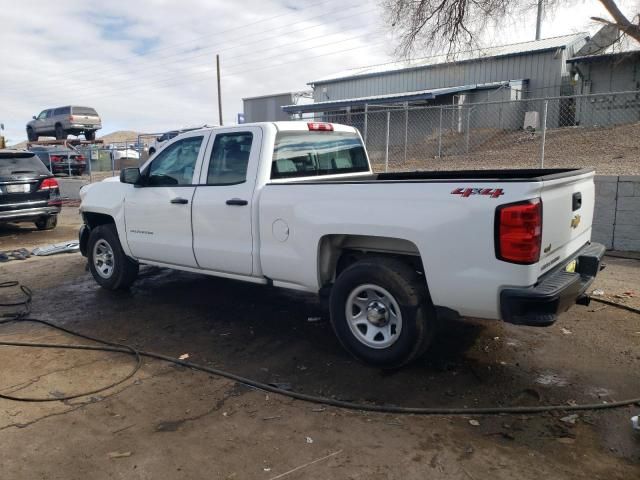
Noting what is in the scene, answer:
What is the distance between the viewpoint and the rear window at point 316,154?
509 cm

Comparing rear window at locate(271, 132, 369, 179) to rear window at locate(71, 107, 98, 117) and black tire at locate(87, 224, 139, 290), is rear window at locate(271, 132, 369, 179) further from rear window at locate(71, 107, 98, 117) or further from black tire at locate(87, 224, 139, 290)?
rear window at locate(71, 107, 98, 117)

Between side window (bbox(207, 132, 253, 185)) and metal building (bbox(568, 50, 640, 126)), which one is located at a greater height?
metal building (bbox(568, 50, 640, 126))

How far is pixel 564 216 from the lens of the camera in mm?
3861

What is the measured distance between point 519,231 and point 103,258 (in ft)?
17.3

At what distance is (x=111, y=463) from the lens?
3068 mm

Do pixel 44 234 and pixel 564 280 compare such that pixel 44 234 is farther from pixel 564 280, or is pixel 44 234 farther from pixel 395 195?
pixel 564 280

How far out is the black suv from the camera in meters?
10.8

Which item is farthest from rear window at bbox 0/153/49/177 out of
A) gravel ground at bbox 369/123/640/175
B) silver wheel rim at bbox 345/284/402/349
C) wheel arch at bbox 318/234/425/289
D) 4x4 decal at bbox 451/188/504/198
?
4x4 decal at bbox 451/188/504/198

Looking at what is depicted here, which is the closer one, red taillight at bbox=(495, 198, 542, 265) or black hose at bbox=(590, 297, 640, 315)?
red taillight at bbox=(495, 198, 542, 265)

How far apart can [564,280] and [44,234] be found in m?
11.3

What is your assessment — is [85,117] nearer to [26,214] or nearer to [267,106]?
[267,106]

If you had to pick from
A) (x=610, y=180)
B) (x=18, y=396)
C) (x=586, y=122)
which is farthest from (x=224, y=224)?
(x=586, y=122)

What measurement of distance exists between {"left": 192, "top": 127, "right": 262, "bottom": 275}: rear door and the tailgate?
2.49 m

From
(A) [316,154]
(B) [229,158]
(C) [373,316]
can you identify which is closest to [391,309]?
(C) [373,316]
